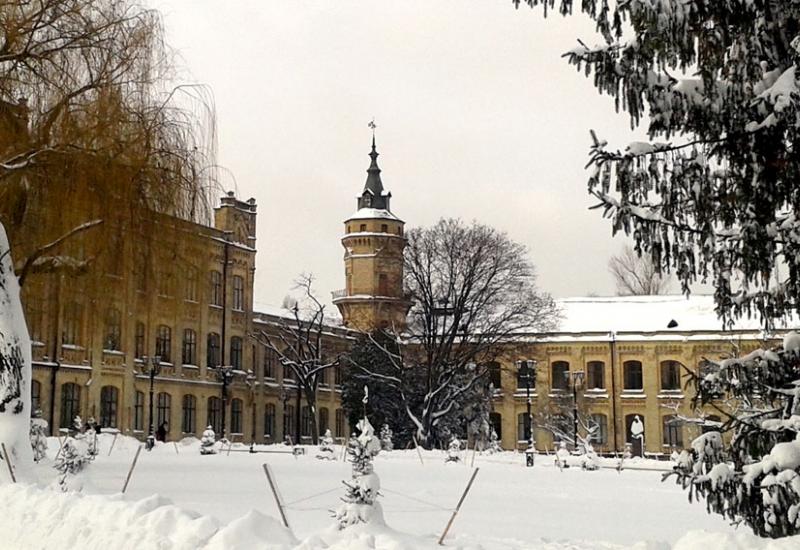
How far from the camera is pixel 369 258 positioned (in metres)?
59.5

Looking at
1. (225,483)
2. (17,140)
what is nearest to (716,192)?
(17,140)

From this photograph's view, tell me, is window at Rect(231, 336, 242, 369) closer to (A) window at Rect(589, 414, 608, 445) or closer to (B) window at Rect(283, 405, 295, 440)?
(B) window at Rect(283, 405, 295, 440)

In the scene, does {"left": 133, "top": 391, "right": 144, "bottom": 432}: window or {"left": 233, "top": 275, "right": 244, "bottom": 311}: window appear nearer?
{"left": 133, "top": 391, "right": 144, "bottom": 432}: window

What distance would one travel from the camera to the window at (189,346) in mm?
48062

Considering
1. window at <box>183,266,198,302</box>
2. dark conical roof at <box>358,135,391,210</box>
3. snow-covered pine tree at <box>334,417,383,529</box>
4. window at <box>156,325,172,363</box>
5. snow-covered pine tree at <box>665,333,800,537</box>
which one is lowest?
snow-covered pine tree at <box>334,417,383,529</box>

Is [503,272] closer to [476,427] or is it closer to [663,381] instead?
[476,427]

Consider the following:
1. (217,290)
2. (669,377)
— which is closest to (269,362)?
(217,290)

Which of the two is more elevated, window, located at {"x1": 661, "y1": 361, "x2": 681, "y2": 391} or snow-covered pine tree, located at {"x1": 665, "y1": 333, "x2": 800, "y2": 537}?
window, located at {"x1": 661, "y1": 361, "x2": 681, "y2": 391}

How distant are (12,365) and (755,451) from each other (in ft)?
36.6

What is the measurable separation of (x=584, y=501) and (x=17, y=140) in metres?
11.7

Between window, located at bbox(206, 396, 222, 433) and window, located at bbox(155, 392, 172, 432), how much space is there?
8.98 feet

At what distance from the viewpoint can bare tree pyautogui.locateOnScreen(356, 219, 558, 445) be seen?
147 feet

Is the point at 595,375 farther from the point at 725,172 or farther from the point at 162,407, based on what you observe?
the point at 725,172

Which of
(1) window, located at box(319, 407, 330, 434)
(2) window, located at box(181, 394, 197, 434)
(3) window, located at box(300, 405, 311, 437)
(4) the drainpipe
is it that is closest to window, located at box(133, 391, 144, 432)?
(2) window, located at box(181, 394, 197, 434)
